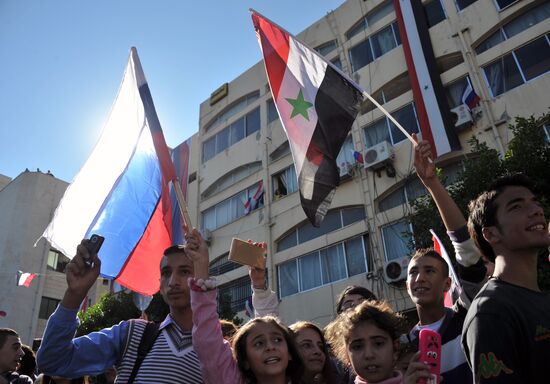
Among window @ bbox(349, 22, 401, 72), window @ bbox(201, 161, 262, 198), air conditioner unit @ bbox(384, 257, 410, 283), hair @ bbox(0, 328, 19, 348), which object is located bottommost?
hair @ bbox(0, 328, 19, 348)

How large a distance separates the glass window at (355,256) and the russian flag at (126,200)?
9.97 meters

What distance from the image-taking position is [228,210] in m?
19.1

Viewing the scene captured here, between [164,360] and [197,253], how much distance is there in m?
0.59

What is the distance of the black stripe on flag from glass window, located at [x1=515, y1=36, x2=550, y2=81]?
31.0ft

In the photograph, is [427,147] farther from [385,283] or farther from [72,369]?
→ [385,283]

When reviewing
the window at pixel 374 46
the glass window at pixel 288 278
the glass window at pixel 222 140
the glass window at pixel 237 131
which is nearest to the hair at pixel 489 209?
the glass window at pixel 288 278

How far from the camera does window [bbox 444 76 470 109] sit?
1302cm

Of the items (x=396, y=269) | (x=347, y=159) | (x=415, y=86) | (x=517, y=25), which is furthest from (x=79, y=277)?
(x=517, y=25)

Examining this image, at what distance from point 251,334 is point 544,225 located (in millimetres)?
1605

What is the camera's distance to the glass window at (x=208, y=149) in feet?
69.5

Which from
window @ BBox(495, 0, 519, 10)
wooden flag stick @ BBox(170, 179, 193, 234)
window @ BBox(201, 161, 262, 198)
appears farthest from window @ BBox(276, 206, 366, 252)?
wooden flag stick @ BBox(170, 179, 193, 234)

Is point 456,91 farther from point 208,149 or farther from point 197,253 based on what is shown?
point 197,253

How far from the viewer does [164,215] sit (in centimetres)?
426

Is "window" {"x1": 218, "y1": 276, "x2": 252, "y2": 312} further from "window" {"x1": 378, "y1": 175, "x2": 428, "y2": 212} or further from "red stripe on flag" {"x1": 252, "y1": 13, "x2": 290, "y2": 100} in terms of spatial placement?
"red stripe on flag" {"x1": 252, "y1": 13, "x2": 290, "y2": 100}
